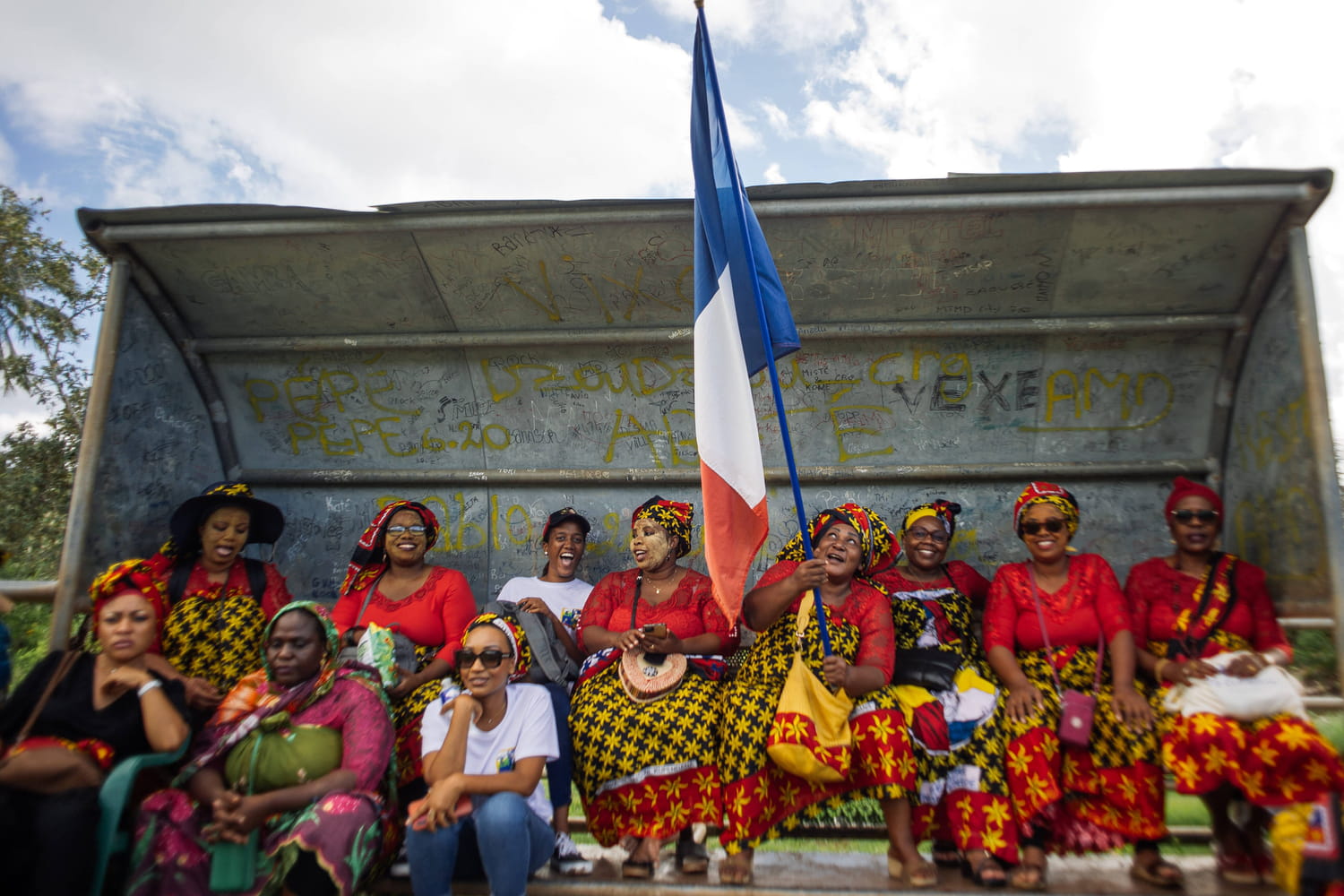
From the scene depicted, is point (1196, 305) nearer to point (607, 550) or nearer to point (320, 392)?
point (607, 550)

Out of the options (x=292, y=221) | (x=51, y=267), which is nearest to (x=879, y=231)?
(x=292, y=221)

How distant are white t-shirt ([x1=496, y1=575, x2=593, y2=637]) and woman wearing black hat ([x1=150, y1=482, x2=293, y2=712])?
47.0 inches

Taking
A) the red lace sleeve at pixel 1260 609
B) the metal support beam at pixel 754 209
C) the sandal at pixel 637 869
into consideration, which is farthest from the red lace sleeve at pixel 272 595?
the red lace sleeve at pixel 1260 609

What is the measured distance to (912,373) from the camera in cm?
487

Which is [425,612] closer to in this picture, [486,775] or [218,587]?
[218,587]

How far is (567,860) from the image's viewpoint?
350 centimetres

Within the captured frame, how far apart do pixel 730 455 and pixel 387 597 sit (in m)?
2.06

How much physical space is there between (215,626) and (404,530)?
0.99m

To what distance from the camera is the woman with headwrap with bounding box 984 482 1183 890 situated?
3301 millimetres

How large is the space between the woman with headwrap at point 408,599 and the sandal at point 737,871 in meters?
1.48

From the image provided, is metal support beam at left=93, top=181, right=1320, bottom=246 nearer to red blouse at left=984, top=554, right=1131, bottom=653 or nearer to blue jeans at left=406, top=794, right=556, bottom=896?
red blouse at left=984, top=554, right=1131, bottom=653

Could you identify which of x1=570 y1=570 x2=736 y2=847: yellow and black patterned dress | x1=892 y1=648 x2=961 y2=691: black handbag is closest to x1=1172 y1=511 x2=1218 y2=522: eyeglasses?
x1=892 y1=648 x2=961 y2=691: black handbag

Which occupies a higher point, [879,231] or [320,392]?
[879,231]

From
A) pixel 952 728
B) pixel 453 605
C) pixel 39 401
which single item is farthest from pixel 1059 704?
pixel 39 401
